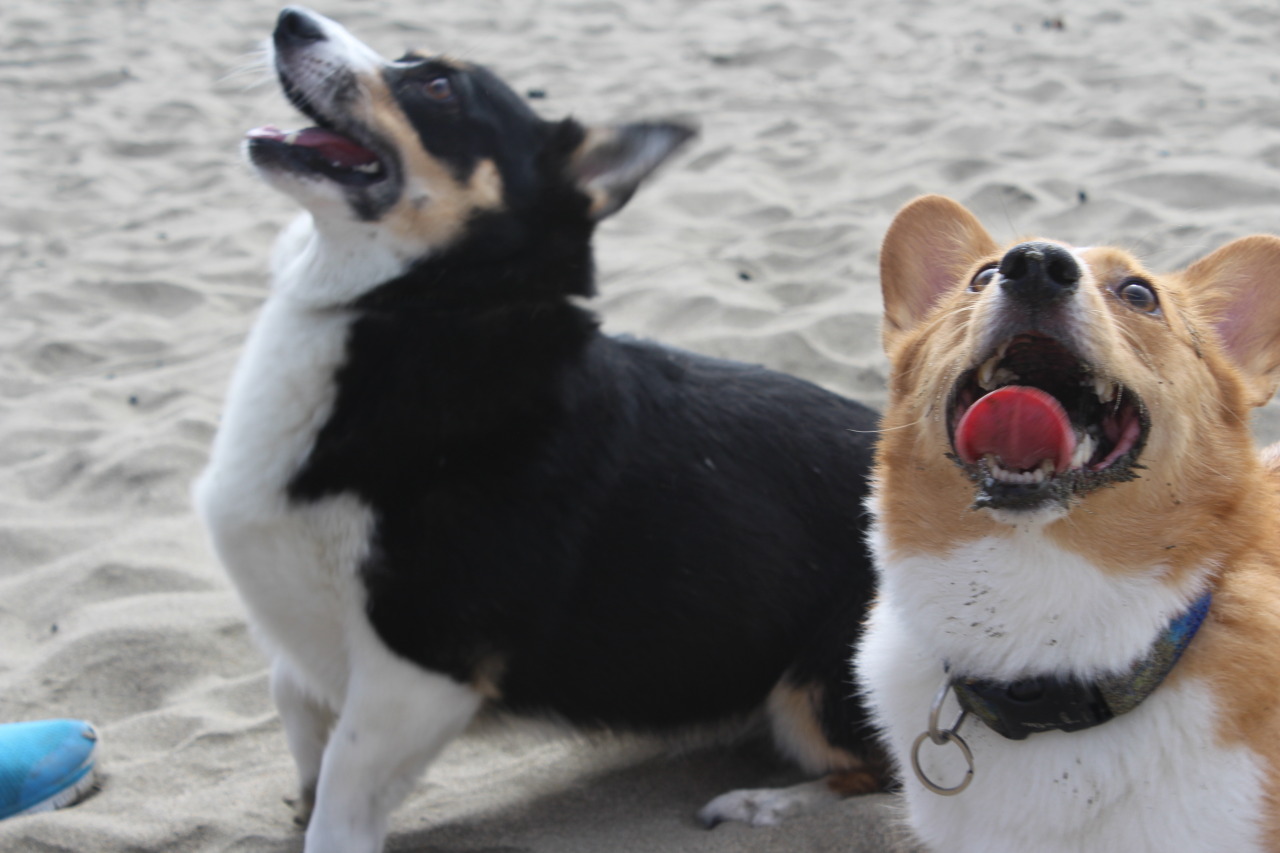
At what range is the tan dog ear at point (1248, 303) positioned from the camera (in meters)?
1.96

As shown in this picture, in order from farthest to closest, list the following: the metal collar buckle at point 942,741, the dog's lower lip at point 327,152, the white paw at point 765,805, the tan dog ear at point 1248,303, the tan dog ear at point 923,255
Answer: the dog's lower lip at point 327,152, the white paw at point 765,805, the tan dog ear at point 923,255, the tan dog ear at point 1248,303, the metal collar buckle at point 942,741

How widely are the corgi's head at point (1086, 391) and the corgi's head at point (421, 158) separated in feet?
3.40

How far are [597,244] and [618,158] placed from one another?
2592 mm

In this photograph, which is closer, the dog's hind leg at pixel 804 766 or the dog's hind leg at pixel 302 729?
the dog's hind leg at pixel 804 766

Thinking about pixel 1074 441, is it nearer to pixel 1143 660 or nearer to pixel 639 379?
pixel 1143 660

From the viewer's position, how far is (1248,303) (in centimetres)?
199

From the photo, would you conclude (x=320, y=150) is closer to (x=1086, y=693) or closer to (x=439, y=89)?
(x=439, y=89)

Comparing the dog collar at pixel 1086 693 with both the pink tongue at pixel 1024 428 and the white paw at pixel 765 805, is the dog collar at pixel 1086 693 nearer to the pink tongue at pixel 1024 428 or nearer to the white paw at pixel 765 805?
the pink tongue at pixel 1024 428

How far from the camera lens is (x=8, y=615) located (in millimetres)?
3115

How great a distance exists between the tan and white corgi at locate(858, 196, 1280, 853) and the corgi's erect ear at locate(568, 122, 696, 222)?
110 cm

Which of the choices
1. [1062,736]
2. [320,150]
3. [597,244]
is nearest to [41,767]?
[320,150]

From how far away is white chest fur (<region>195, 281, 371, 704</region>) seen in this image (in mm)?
2307

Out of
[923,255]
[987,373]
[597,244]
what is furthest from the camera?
[597,244]

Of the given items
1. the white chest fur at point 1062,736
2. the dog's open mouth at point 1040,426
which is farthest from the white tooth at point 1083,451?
the white chest fur at point 1062,736
